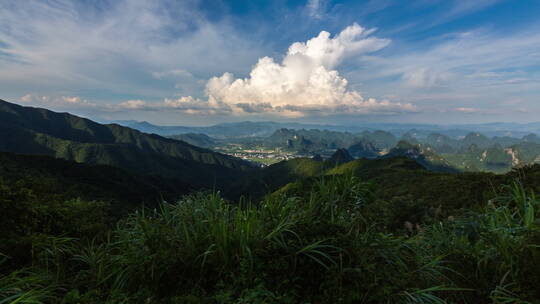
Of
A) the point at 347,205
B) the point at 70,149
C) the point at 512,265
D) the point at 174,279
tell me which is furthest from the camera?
the point at 70,149

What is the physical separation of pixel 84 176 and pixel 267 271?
91.7 m

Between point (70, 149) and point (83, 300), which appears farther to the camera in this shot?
point (70, 149)

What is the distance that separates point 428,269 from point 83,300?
391cm

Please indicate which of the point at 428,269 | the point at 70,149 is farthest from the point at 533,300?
the point at 70,149

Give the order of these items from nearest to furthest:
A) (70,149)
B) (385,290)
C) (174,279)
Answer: (385,290), (174,279), (70,149)

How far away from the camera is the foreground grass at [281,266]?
235 cm

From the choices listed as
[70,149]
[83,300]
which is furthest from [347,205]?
[70,149]

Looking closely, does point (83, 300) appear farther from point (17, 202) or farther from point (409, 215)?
point (409, 215)

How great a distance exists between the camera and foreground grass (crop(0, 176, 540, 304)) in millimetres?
2354

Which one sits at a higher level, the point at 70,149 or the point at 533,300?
the point at 533,300

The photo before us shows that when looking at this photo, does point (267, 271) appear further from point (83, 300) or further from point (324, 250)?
point (83, 300)

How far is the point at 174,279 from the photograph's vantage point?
2.63 meters

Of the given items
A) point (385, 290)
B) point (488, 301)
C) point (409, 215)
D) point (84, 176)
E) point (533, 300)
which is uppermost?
point (385, 290)

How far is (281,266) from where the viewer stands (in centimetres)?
253
